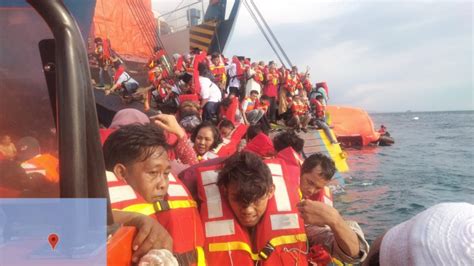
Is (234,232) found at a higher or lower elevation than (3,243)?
lower

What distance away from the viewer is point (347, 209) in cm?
736

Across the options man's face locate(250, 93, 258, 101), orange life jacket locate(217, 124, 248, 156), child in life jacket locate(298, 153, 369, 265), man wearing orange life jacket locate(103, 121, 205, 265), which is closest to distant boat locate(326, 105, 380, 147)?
man's face locate(250, 93, 258, 101)

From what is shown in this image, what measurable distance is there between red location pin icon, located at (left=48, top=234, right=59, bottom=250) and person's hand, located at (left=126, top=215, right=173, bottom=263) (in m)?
0.25

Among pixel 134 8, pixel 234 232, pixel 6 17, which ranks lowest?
pixel 234 232

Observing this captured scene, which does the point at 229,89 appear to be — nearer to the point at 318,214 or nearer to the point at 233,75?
the point at 233,75

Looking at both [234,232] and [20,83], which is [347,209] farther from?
[20,83]

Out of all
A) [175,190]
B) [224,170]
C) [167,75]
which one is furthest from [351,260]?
[167,75]

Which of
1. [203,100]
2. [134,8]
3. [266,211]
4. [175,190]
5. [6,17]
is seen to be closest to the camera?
[6,17]

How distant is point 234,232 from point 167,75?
25.9 feet

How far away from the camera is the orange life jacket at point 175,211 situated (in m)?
1.47

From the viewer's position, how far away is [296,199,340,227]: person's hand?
1.78 m

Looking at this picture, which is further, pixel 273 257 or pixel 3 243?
pixel 273 257

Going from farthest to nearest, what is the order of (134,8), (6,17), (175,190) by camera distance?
(134,8) < (175,190) < (6,17)

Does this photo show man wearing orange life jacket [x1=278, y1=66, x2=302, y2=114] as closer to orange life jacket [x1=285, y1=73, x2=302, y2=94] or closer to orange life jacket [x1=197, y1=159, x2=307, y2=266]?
orange life jacket [x1=285, y1=73, x2=302, y2=94]
